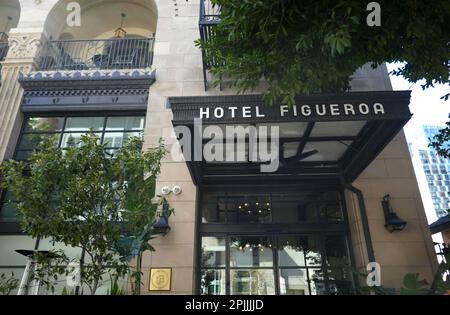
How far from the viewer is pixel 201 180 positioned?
8.23 meters

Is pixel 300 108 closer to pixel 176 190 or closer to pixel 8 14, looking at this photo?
pixel 176 190

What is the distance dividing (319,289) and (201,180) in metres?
3.84

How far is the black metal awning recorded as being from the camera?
6023 millimetres

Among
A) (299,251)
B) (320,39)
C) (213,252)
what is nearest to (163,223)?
(213,252)

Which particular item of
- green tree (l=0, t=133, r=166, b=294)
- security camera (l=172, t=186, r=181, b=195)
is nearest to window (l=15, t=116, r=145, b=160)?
security camera (l=172, t=186, r=181, b=195)

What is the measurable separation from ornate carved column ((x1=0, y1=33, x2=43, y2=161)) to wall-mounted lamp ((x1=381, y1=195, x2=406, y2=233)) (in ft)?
33.0

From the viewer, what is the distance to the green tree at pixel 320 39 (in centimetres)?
479

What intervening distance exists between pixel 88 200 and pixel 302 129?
4417mm

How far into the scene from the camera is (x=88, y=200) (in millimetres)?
5379

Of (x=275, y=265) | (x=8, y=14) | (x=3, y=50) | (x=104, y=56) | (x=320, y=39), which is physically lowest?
(x=275, y=265)

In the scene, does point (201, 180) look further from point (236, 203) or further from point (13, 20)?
point (13, 20)

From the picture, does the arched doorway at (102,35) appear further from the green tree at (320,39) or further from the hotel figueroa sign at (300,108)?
the green tree at (320,39)

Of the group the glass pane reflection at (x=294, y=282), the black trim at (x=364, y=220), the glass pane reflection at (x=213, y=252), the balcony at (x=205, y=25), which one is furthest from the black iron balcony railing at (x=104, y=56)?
the glass pane reflection at (x=294, y=282)

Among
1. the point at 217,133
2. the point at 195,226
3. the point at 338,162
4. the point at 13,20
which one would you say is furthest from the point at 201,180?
the point at 13,20
